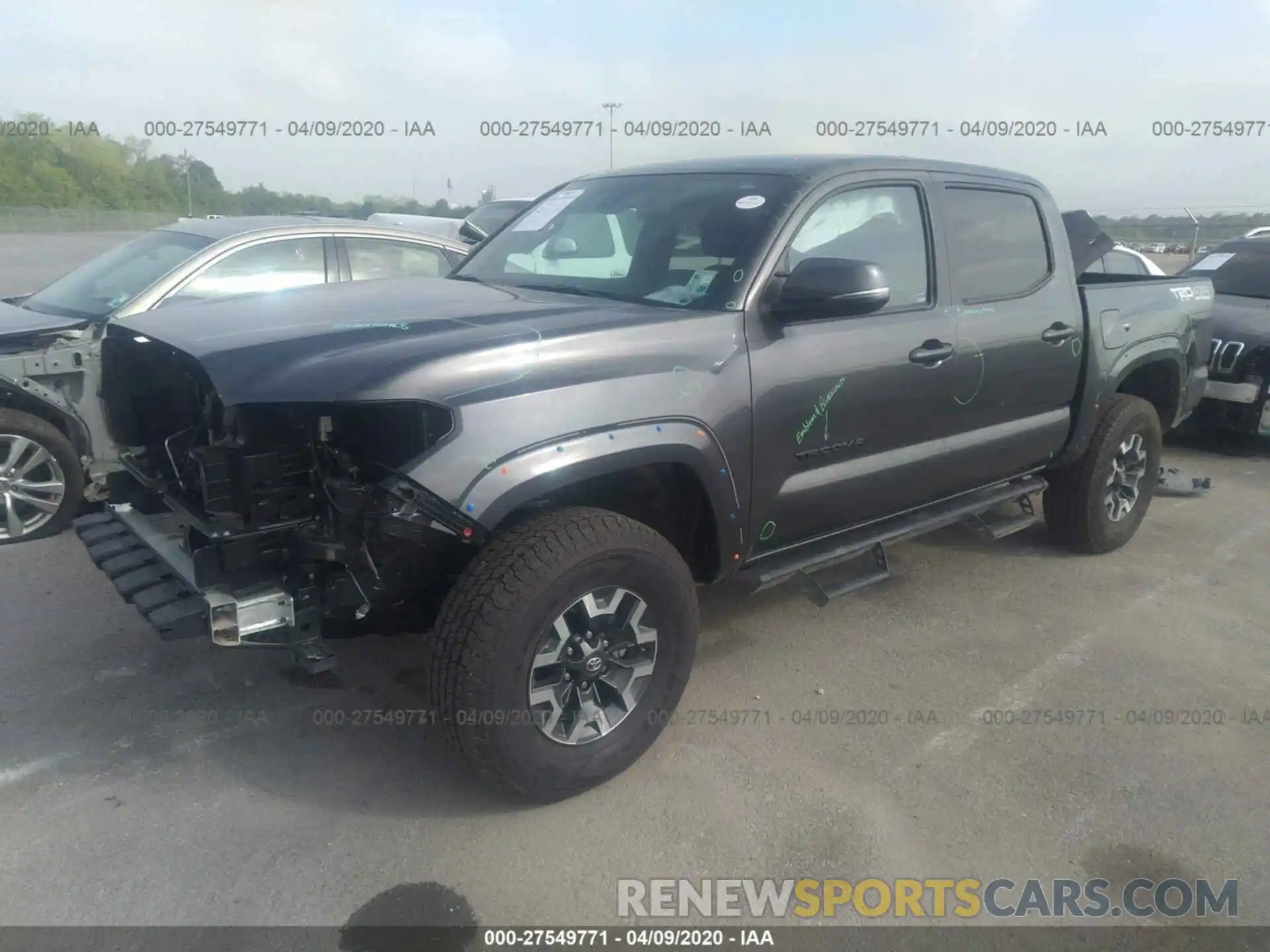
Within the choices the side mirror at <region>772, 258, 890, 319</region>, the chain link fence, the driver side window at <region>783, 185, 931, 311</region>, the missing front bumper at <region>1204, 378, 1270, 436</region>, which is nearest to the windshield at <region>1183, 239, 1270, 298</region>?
the missing front bumper at <region>1204, 378, 1270, 436</region>

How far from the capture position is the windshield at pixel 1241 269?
8.47 m

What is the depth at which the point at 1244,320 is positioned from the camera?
7.85 m

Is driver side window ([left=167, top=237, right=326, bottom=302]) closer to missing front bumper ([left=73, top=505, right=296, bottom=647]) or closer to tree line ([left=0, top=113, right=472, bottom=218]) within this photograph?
missing front bumper ([left=73, top=505, right=296, bottom=647])

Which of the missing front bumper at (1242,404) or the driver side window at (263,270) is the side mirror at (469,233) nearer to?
the driver side window at (263,270)

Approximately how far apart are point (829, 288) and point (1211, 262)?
767 centimetres

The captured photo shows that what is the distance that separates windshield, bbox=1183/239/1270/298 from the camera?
333 inches

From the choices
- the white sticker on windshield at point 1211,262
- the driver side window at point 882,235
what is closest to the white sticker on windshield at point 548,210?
the driver side window at point 882,235

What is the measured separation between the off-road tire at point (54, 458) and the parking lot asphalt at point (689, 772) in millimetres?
502

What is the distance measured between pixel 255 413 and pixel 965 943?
2.43 metres

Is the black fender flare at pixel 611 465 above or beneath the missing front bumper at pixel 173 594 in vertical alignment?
above

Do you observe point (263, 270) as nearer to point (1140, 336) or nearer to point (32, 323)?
point (32, 323)

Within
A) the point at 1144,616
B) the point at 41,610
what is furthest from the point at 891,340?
the point at 41,610

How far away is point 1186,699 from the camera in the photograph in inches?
153

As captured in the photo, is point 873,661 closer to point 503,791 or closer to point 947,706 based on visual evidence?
point 947,706
